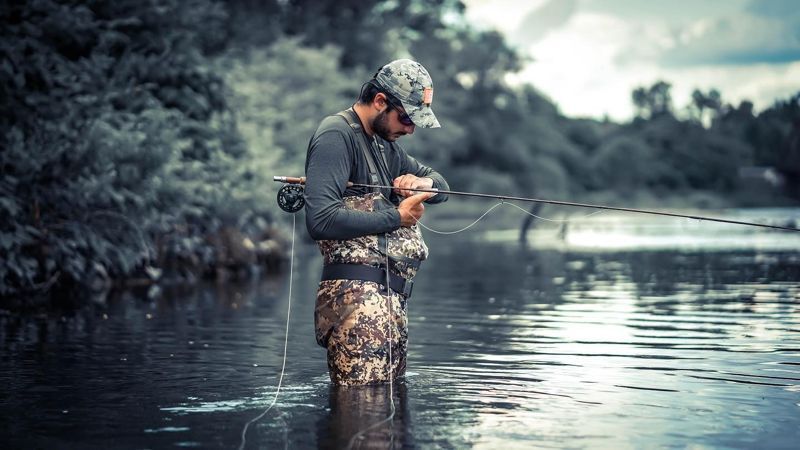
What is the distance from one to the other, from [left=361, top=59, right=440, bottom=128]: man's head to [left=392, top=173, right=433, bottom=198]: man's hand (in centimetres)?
34

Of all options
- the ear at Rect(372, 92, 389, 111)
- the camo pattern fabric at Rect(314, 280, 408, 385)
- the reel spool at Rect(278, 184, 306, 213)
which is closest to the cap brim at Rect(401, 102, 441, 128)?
the ear at Rect(372, 92, 389, 111)

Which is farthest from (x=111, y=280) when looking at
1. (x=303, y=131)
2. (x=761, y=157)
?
(x=761, y=157)

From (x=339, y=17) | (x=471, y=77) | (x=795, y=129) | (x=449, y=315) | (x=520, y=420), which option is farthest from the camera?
(x=471, y=77)

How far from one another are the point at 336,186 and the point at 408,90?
27.9 inches

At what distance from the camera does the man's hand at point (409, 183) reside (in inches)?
297

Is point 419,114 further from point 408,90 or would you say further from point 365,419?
point 365,419

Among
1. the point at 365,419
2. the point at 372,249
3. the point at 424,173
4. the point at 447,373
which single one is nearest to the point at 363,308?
the point at 372,249

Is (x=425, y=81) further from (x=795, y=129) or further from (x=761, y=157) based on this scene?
(x=761, y=157)

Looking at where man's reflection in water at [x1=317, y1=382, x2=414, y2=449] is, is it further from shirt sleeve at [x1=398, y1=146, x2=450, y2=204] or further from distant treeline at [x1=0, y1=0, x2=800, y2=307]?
distant treeline at [x1=0, y1=0, x2=800, y2=307]

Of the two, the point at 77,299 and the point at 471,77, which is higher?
the point at 471,77

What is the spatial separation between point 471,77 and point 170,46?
7817 cm

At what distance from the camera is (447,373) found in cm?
968

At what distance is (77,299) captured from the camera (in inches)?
715

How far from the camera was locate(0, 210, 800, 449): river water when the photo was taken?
7078mm
